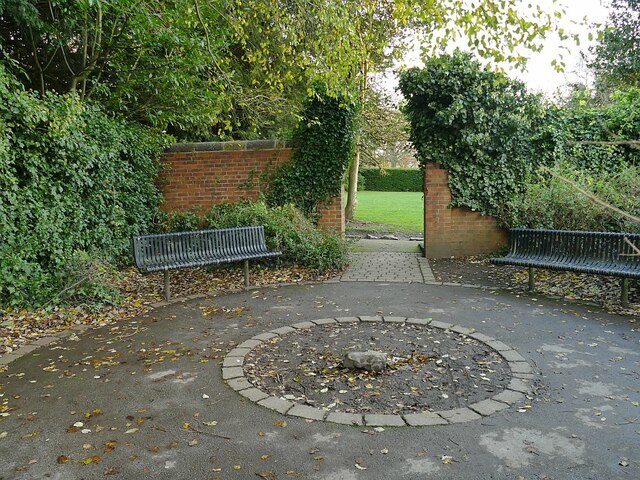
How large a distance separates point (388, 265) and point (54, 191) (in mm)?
5643

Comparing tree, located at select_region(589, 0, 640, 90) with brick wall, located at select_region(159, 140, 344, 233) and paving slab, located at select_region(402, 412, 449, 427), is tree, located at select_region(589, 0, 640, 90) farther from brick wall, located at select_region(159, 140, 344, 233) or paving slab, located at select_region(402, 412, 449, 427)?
paving slab, located at select_region(402, 412, 449, 427)

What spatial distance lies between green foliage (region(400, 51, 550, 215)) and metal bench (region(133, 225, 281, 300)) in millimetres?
3947

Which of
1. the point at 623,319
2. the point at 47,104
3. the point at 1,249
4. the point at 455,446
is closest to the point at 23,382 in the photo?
the point at 1,249

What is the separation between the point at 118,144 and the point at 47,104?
1.94m

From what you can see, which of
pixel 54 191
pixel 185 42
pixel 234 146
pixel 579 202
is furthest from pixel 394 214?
pixel 54 191

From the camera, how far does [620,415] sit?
343cm

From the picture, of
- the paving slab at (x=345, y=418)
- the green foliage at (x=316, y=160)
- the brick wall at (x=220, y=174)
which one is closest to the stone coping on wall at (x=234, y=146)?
the brick wall at (x=220, y=174)

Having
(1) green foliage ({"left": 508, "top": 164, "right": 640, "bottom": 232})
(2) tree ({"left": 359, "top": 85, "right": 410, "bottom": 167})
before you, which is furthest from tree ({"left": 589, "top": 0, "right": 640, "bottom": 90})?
(1) green foliage ({"left": 508, "top": 164, "right": 640, "bottom": 232})

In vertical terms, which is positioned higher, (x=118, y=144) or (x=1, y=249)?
(x=118, y=144)

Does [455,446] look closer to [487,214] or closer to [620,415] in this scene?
[620,415]

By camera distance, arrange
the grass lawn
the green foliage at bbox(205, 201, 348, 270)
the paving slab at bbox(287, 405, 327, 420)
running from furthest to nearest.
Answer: the grass lawn < the green foliage at bbox(205, 201, 348, 270) < the paving slab at bbox(287, 405, 327, 420)

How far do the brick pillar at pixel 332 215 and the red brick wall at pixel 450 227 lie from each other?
173cm

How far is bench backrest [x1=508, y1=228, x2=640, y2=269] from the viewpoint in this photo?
21.2ft

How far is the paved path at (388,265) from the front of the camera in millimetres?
8234
